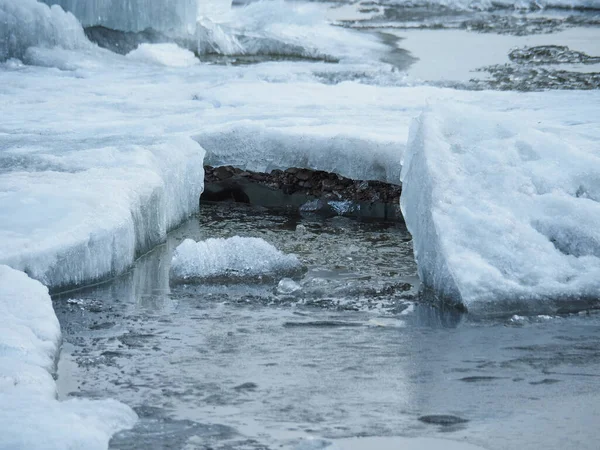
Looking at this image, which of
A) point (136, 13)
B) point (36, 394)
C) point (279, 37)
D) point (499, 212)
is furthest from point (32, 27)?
point (36, 394)

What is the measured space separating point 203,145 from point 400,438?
4.33 m

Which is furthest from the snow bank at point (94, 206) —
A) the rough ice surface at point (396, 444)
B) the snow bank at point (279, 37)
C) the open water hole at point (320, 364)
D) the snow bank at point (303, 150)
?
the snow bank at point (279, 37)

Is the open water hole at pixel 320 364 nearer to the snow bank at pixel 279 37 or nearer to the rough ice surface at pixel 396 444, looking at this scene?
the rough ice surface at pixel 396 444

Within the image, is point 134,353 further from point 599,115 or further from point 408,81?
point 408,81

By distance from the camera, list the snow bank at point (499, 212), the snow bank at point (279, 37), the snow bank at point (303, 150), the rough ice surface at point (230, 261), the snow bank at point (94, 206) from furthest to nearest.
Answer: the snow bank at point (279, 37) < the snow bank at point (303, 150) < the rough ice surface at point (230, 261) < the snow bank at point (94, 206) < the snow bank at point (499, 212)

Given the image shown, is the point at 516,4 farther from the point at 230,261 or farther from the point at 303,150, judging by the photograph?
the point at 230,261

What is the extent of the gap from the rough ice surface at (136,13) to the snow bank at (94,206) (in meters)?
7.94

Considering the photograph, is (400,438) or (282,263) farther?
(282,263)

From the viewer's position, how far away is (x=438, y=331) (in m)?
4.55

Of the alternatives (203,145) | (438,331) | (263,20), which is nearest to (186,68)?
(263,20)

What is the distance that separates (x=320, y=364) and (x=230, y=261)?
59.5 inches

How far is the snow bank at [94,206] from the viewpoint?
5023 millimetres

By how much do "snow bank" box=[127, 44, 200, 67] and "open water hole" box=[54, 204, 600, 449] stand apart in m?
8.95

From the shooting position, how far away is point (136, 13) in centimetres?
1482
